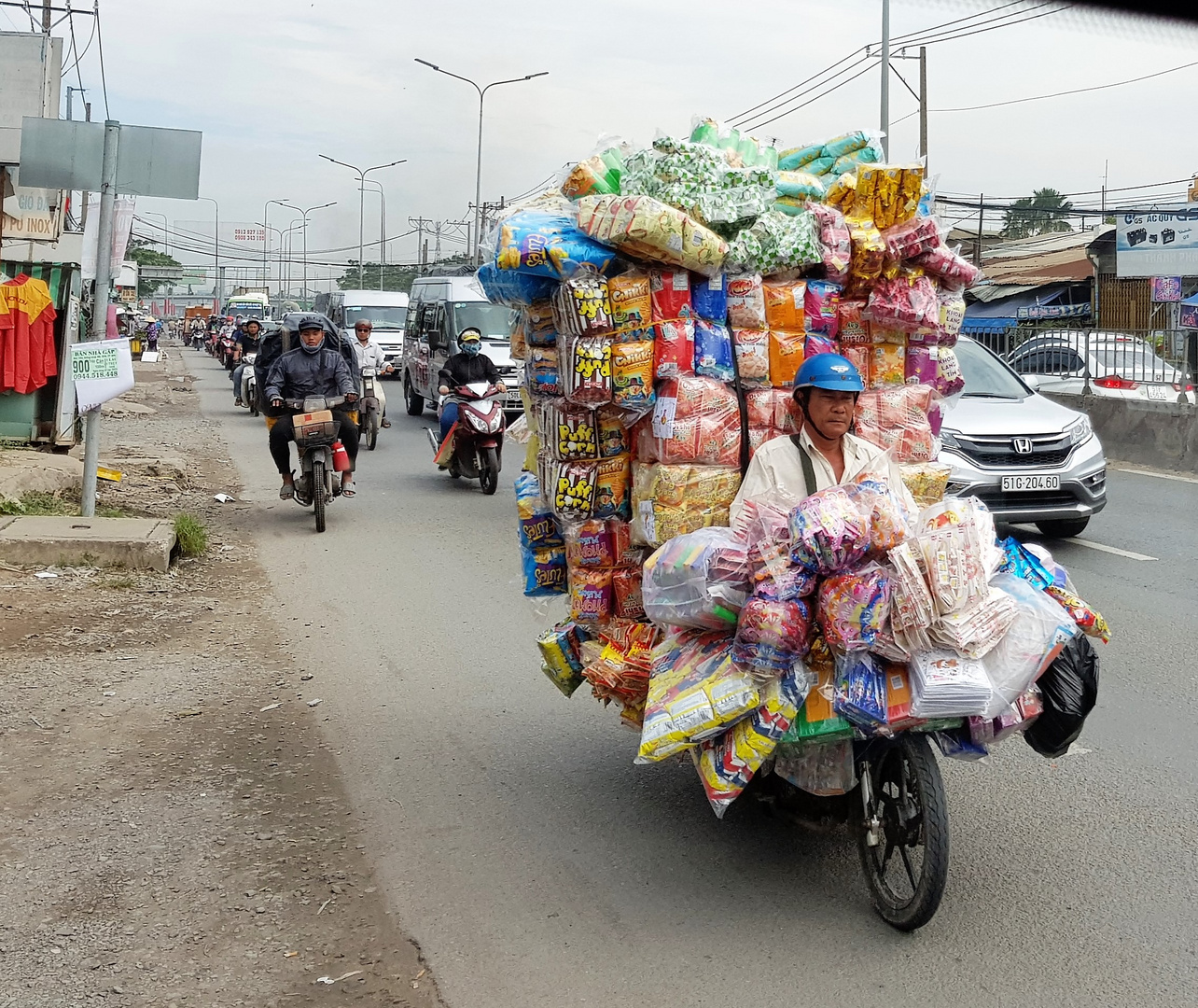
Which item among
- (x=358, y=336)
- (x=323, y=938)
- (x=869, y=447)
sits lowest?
(x=323, y=938)

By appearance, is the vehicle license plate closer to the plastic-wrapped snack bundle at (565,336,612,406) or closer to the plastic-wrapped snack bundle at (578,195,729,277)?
the plastic-wrapped snack bundle at (578,195,729,277)

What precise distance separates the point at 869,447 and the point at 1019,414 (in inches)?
249

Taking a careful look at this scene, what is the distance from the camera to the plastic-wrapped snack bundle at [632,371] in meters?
4.29

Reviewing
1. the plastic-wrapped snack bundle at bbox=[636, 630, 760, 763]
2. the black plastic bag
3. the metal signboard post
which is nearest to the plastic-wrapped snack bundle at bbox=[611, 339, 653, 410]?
the plastic-wrapped snack bundle at bbox=[636, 630, 760, 763]

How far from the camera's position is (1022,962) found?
3.52 meters

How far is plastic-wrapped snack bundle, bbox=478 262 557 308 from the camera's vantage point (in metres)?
4.55

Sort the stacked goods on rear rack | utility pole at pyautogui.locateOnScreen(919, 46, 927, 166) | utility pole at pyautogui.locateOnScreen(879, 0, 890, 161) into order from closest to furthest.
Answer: the stacked goods on rear rack < utility pole at pyautogui.locateOnScreen(879, 0, 890, 161) < utility pole at pyautogui.locateOnScreen(919, 46, 927, 166)

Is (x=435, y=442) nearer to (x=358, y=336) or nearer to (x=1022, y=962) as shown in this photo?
(x=358, y=336)

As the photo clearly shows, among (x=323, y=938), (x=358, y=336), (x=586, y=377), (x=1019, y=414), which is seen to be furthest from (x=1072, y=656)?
(x=358, y=336)

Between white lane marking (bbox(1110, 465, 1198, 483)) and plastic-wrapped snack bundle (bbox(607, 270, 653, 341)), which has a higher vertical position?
plastic-wrapped snack bundle (bbox(607, 270, 653, 341))

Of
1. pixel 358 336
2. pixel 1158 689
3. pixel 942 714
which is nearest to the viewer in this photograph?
pixel 942 714

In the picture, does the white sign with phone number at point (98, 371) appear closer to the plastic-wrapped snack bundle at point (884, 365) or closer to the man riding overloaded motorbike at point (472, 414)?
the man riding overloaded motorbike at point (472, 414)

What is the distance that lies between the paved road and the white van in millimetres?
26363

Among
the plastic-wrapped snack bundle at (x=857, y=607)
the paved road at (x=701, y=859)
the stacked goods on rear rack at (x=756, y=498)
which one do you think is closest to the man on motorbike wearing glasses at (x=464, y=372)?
the paved road at (x=701, y=859)
